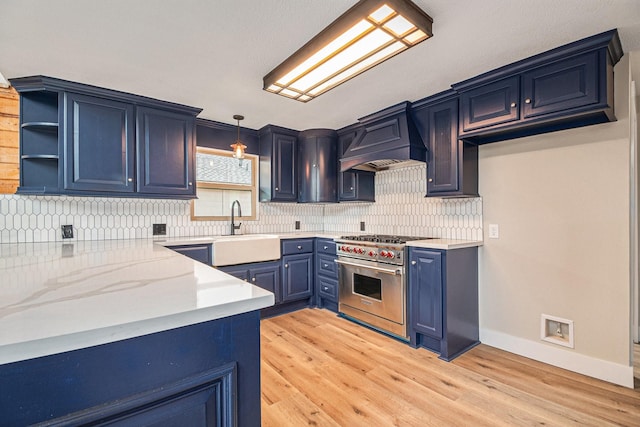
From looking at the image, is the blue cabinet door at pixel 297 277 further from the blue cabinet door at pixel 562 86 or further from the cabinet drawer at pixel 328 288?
the blue cabinet door at pixel 562 86

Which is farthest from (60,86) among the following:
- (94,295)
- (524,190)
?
(524,190)

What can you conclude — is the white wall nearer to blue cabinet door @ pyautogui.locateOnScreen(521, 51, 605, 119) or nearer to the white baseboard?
the white baseboard

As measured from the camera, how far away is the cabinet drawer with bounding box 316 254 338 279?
3504 millimetres

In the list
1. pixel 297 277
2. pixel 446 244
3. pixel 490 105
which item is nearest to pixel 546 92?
pixel 490 105

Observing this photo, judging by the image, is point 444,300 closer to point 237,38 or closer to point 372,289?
point 372,289

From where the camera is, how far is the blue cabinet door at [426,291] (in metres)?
2.50

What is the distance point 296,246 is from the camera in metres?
3.64

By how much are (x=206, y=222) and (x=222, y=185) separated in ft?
1.67

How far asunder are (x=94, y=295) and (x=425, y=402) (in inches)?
76.3

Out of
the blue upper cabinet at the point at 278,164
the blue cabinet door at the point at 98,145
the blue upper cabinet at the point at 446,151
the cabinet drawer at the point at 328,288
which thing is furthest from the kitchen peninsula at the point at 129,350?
the blue upper cabinet at the point at 278,164

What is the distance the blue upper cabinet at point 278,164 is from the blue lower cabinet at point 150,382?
3.06 meters

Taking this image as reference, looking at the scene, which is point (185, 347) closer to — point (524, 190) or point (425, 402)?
point (425, 402)

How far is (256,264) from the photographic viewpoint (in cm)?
329

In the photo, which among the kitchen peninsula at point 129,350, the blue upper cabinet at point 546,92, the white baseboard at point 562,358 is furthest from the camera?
the white baseboard at point 562,358
